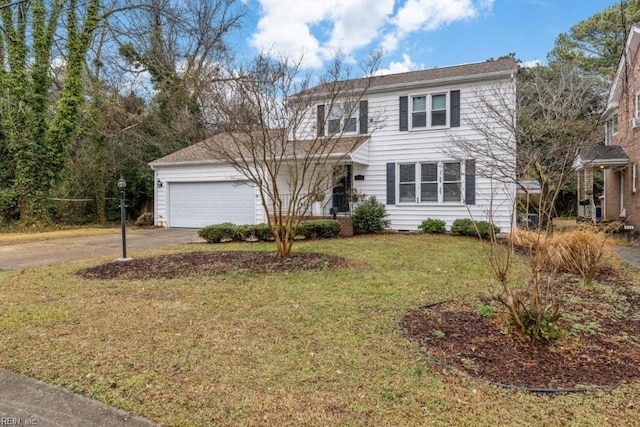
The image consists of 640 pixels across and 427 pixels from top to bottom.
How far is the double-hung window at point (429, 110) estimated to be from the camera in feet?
44.5

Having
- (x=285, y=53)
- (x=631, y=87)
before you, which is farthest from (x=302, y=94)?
(x=631, y=87)

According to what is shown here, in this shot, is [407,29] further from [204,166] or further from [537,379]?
[537,379]

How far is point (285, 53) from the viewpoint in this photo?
8.65 metres

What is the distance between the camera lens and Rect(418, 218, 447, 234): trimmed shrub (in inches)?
530

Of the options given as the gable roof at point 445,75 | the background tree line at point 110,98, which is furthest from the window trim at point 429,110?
the background tree line at point 110,98

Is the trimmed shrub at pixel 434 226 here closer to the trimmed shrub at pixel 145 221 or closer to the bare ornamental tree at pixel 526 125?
the bare ornamental tree at pixel 526 125

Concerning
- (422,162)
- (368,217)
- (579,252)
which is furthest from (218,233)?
(579,252)

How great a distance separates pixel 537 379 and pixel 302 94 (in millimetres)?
7055

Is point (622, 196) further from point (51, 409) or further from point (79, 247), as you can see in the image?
point (79, 247)

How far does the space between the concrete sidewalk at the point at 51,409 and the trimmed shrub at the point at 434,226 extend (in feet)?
39.6

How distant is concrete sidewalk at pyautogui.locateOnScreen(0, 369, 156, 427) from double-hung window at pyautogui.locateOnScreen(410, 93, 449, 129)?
13.0 m

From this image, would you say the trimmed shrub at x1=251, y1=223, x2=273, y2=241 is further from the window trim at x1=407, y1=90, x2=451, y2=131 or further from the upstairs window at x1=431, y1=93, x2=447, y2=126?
the upstairs window at x1=431, y1=93, x2=447, y2=126

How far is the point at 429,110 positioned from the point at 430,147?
131 cm

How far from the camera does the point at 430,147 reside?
1373 cm
